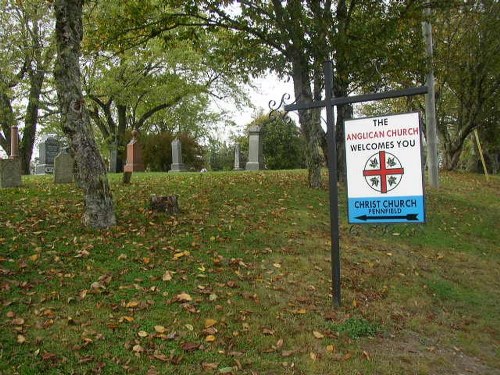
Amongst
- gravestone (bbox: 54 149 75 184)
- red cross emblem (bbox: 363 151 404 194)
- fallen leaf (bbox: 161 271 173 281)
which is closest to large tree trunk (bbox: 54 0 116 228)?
fallen leaf (bbox: 161 271 173 281)

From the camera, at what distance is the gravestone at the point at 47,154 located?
26.5 m

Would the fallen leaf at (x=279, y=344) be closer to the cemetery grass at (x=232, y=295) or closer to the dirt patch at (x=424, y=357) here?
the cemetery grass at (x=232, y=295)

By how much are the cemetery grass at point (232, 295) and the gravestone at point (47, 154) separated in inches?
675

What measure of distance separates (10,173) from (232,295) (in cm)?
933

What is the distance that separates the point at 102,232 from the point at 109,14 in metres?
7.49

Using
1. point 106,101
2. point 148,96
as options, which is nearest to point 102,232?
point 148,96

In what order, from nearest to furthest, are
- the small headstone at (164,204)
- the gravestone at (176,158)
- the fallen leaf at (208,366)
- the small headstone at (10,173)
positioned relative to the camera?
the fallen leaf at (208,366), the small headstone at (164,204), the small headstone at (10,173), the gravestone at (176,158)

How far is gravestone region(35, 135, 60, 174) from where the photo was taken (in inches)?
1043

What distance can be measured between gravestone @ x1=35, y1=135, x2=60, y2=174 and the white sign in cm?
2413

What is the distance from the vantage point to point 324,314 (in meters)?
5.77

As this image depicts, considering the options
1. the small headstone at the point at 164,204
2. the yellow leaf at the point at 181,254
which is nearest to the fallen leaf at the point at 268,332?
the yellow leaf at the point at 181,254

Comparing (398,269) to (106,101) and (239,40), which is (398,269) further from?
(106,101)

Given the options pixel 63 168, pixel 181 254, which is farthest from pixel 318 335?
pixel 63 168

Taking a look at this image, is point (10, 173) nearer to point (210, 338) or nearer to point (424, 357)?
point (210, 338)
